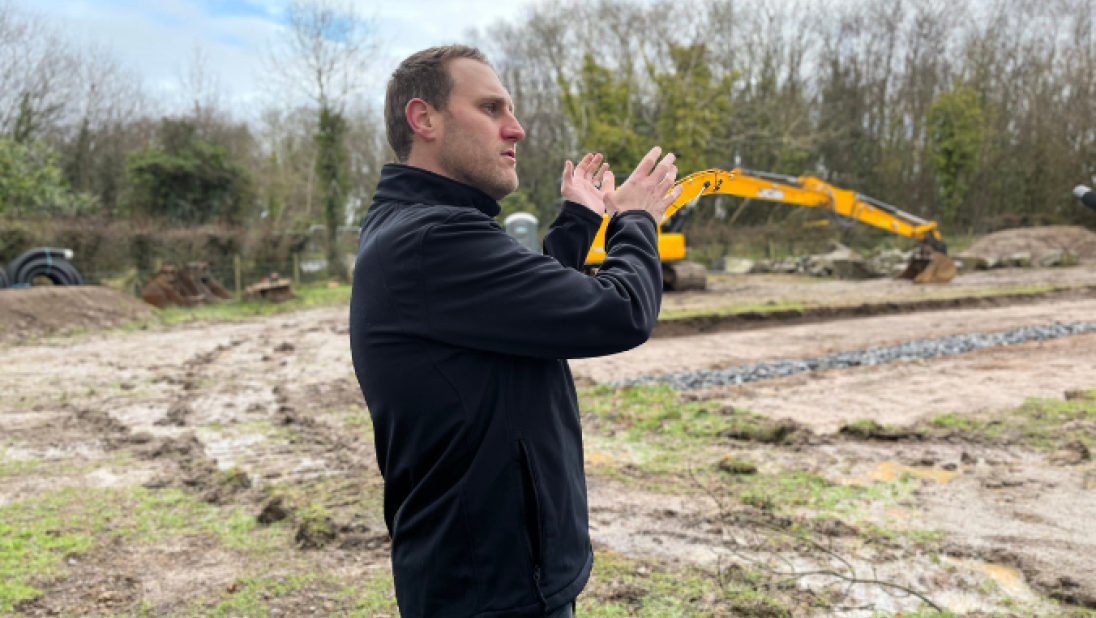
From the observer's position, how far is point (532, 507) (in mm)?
1589

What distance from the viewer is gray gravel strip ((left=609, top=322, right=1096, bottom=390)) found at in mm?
9547

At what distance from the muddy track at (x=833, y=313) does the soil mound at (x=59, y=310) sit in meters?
11.7

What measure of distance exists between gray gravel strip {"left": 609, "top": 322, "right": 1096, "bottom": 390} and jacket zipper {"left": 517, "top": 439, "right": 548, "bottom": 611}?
772 cm

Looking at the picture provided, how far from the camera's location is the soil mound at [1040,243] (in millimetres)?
28141

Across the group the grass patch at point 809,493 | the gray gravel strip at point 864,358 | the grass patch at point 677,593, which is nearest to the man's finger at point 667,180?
the grass patch at point 677,593

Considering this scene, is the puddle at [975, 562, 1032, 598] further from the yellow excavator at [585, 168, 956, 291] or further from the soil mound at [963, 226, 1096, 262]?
the soil mound at [963, 226, 1096, 262]

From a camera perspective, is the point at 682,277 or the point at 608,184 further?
the point at 682,277

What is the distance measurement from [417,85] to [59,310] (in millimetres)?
17695

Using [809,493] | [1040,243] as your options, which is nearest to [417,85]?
[809,493]

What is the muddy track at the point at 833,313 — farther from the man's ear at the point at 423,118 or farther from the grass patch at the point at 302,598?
the man's ear at the point at 423,118

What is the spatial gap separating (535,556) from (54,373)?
1181 centimetres

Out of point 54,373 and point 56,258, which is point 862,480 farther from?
point 56,258

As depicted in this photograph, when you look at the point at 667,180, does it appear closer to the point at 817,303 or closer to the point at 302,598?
the point at 302,598

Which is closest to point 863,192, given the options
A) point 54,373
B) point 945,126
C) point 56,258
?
point 945,126
